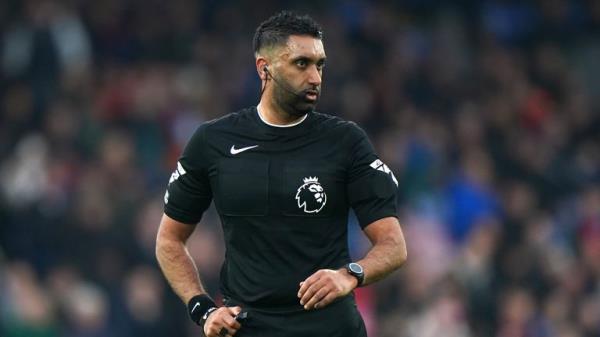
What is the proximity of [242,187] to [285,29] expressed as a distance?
2.24 feet

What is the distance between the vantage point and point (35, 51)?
14.5 metres

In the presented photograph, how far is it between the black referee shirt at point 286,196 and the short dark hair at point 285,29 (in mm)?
344

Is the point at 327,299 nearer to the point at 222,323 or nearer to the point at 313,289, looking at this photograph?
the point at 313,289

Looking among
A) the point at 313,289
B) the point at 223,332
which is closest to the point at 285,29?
the point at 313,289

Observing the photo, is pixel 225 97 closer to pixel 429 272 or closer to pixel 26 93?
pixel 26 93

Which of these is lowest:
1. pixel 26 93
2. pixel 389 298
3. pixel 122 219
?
pixel 389 298

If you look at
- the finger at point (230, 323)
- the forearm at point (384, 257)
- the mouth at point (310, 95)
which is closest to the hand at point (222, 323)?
the finger at point (230, 323)

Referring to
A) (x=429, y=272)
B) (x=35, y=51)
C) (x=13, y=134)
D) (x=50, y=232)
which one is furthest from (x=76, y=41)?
(x=429, y=272)

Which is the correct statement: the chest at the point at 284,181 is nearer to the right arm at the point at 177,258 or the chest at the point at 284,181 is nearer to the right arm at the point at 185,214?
the right arm at the point at 185,214

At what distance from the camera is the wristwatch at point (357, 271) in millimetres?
5611

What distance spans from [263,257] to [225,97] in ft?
30.6

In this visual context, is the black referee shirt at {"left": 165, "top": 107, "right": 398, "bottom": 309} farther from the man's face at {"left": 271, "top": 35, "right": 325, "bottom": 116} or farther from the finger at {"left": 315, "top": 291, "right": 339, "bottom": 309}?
the finger at {"left": 315, "top": 291, "right": 339, "bottom": 309}

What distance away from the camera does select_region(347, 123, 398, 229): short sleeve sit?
589 centimetres

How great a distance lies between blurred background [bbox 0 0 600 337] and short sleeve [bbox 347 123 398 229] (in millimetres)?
5747
